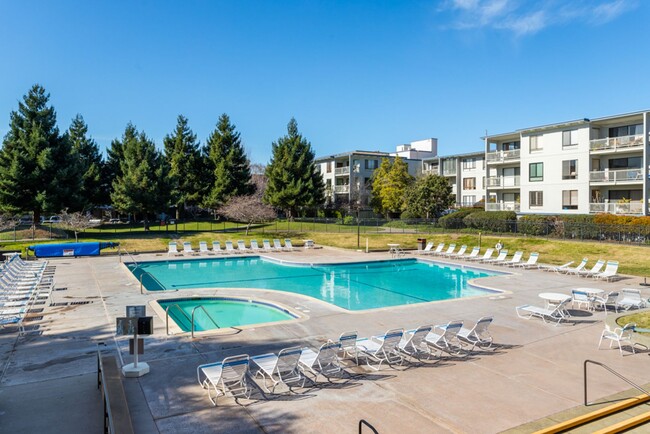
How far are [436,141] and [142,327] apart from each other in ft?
238

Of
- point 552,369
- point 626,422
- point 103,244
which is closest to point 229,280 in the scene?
point 103,244

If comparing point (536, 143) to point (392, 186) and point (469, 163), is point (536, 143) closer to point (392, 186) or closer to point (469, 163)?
point (469, 163)

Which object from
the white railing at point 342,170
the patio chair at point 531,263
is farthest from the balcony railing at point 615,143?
the white railing at point 342,170

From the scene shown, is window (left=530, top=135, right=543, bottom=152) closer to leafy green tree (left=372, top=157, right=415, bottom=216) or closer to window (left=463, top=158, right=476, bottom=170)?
leafy green tree (left=372, top=157, right=415, bottom=216)

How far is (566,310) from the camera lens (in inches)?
590

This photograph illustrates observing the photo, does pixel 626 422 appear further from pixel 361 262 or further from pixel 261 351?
pixel 361 262

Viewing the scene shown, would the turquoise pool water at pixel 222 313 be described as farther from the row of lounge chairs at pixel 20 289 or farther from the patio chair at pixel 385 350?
the patio chair at pixel 385 350

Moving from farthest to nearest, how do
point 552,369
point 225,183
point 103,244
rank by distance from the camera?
point 225,183 < point 103,244 < point 552,369

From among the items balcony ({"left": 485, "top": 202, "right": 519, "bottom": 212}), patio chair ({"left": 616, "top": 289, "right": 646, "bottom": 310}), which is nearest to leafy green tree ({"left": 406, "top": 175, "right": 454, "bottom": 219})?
balcony ({"left": 485, "top": 202, "right": 519, "bottom": 212})

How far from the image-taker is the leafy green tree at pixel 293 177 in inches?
2106

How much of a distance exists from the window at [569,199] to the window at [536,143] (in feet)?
15.1

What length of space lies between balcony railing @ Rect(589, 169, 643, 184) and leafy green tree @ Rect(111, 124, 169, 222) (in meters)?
38.1

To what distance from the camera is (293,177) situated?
177 ft

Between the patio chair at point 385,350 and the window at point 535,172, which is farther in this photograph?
the window at point 535,172
